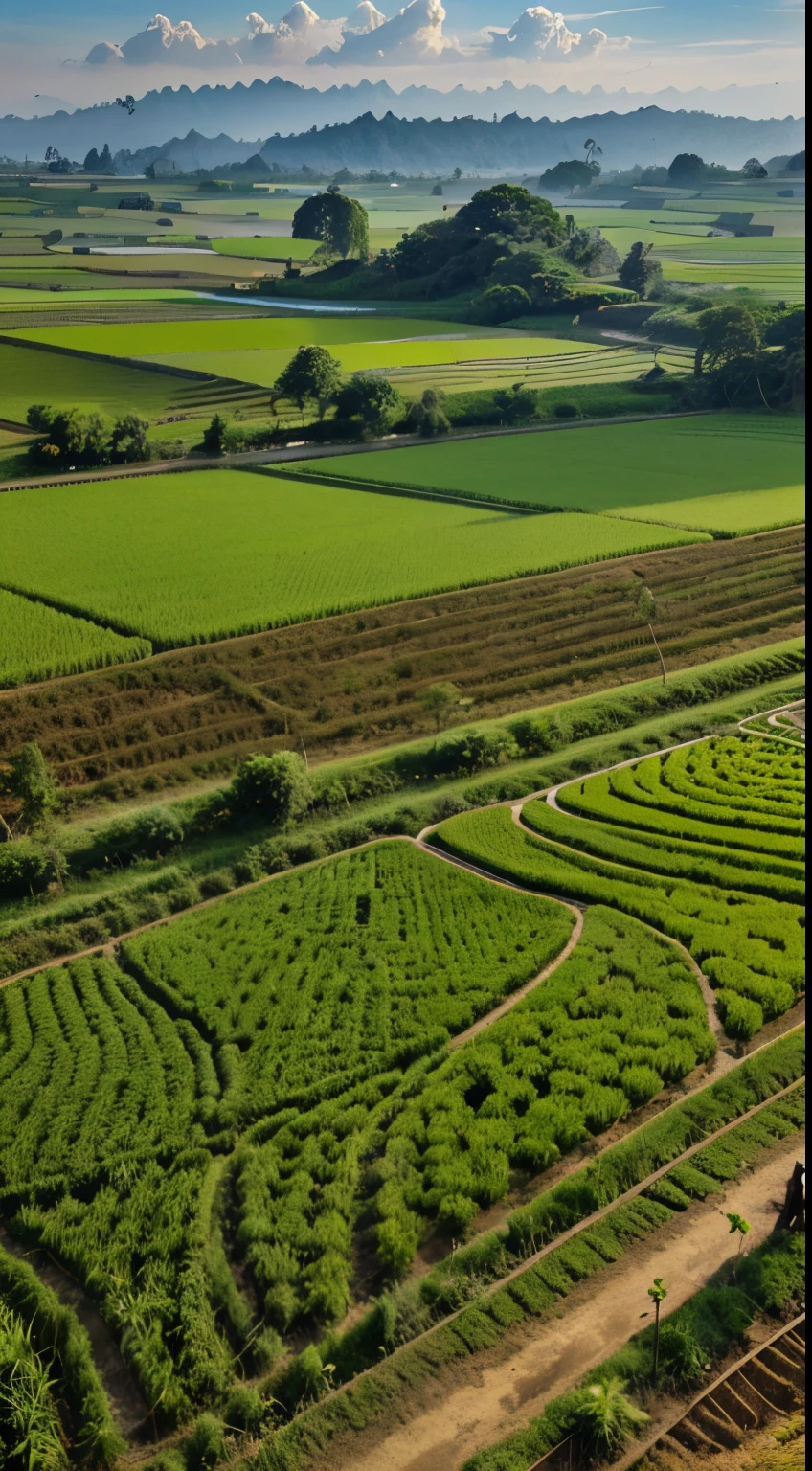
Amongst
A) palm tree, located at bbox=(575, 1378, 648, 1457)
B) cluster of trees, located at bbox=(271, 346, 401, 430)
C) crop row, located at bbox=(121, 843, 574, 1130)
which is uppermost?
cluster of trees, located at bbox=(271, 346, 401, 430)

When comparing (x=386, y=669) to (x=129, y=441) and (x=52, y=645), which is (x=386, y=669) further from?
(x=129, y=441)

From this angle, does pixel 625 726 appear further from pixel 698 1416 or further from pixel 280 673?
pixel 698 1416

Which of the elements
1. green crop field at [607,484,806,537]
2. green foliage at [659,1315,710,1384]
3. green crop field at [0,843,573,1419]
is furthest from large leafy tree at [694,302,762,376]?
green foliage at [659,1315,710,1384]

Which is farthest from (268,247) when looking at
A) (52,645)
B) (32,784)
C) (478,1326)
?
(478,1326)

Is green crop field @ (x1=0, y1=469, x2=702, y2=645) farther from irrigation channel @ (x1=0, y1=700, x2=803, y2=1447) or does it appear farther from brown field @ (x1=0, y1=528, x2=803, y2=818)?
irrigation channel @ (x1=0, y1=700, x2=803, y2=1447)

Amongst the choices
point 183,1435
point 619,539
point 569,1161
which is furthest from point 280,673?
point 183,1435

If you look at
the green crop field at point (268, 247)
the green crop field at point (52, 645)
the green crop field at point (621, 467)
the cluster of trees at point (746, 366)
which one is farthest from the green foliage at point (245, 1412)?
the green crop field at point (268, 247)
